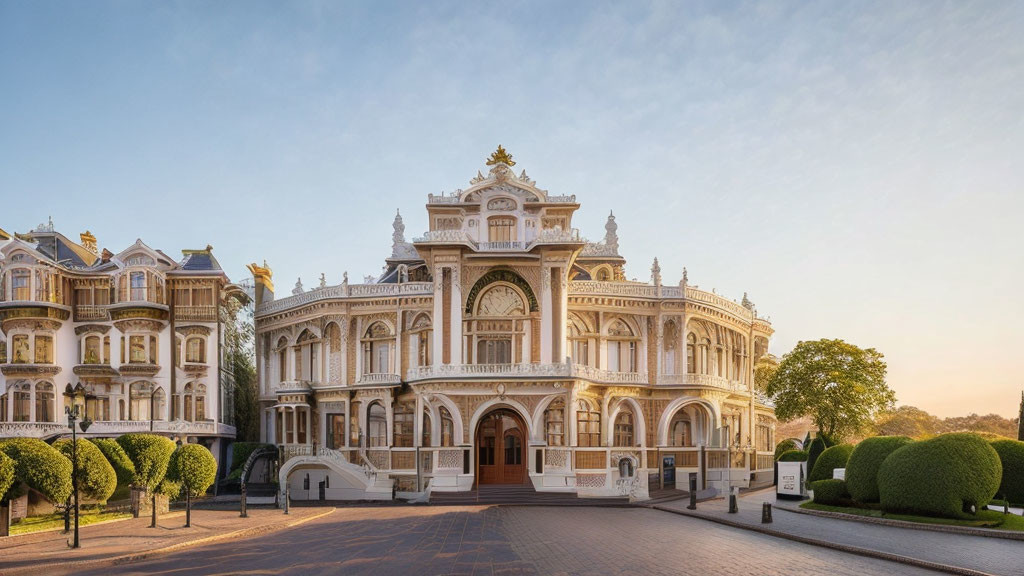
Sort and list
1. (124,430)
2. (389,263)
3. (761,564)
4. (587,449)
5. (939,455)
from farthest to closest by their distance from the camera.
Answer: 1. (389,263)
2. (124,430)
3. (587,449)
4. (939,455)
5. (761,564)

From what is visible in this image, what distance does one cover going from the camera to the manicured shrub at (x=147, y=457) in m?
31.8

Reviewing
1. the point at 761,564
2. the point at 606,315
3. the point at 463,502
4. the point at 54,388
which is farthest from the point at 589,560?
the point at 54,388

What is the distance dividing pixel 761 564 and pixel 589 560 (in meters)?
4.14

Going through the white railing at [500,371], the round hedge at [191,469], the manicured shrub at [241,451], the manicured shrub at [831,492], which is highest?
the white railing at [500,371]

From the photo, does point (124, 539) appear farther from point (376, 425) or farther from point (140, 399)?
point (140, 399)

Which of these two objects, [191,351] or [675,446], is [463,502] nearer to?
[675,446]

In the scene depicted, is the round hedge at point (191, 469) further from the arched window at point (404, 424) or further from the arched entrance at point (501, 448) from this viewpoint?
the arched window at point (404, 424)

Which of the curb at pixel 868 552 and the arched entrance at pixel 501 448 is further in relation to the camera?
the arched entrance at pixel 501 448

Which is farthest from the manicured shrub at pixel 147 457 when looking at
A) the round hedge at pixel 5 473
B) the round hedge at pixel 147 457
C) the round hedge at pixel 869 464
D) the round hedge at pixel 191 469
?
the round hedge at pixel 869 464

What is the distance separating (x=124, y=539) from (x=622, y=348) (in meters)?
29.9

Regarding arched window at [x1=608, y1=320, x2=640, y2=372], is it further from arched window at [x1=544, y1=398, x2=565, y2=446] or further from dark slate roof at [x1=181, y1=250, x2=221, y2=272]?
dark slate roof at [x1=181, y1=250, x2=221, y2=272]

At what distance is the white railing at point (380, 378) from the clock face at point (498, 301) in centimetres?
604

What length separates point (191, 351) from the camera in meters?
48.1

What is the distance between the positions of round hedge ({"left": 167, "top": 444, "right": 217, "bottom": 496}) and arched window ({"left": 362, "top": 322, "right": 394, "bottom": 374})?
1561 centimetres
